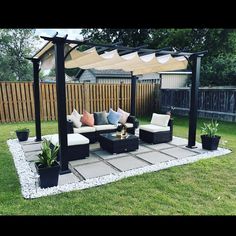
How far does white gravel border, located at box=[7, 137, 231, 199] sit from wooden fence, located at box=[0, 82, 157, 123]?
4.36 meters

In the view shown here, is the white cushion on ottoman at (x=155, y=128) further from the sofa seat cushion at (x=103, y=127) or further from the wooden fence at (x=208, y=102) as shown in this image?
the wooden fence at (x=208, y=102)

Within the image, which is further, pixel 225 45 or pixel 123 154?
pixel 225 45

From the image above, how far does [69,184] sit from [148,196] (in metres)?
1.33

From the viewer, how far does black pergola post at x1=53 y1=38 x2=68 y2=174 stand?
3779 millimetres

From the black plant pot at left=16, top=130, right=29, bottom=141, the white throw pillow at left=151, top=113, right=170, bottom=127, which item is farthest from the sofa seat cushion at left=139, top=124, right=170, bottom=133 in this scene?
the black plant pot at left=16, top=130, right=29, bottom=141

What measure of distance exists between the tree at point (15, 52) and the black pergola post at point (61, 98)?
20.5 meters

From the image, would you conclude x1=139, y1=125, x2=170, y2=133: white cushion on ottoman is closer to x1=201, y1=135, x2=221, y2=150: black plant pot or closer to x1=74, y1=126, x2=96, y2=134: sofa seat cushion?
x1=201, y1=135, x2=221, y2=150: black plant pot

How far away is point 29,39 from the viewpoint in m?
23.4

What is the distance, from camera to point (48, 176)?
11.3ft

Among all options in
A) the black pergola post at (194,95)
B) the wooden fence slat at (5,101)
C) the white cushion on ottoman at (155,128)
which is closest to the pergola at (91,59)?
the black pergola post at (194,95)
